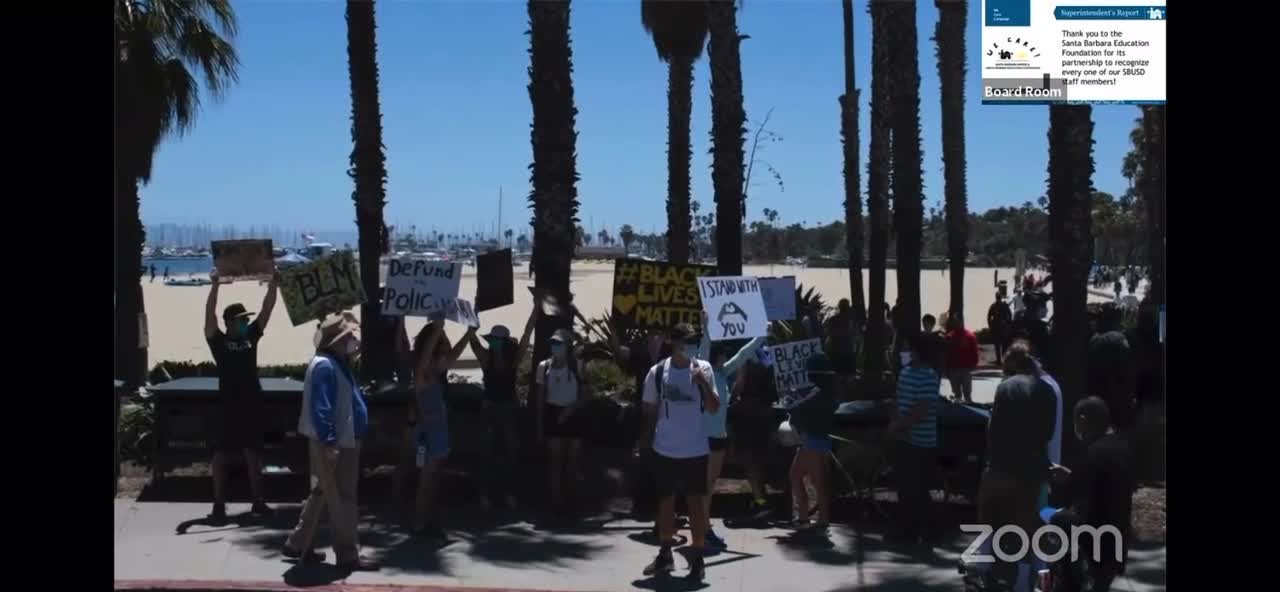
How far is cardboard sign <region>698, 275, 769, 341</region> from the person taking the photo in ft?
29.8

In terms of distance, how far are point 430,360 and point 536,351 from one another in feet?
7.31

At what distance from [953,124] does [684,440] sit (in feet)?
72.8

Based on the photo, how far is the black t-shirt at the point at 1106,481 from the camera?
6.64 metres

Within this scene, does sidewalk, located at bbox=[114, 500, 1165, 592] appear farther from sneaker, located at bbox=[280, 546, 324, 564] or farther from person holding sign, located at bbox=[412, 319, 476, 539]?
person holding sign, located at bbox=[412, 319, 476, 539]

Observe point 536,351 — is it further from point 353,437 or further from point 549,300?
point 353,437

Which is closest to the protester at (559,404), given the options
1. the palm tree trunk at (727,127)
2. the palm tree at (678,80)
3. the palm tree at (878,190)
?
the palm tree trunk at (727,127)

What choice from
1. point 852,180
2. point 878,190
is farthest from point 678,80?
point 852,180

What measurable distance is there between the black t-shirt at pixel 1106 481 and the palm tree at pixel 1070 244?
4.40m

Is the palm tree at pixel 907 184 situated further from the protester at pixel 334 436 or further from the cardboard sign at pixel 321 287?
the protester at pixel 334 436

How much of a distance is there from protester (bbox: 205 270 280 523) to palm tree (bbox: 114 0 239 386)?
21.9 ft

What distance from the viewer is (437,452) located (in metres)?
9.16

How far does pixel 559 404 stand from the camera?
9750mm

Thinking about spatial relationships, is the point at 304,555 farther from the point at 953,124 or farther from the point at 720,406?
the point at 953,124

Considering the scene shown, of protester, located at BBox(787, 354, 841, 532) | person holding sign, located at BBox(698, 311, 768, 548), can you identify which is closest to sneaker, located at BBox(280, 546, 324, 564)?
person holding sign, located at BBox(698, 311, 768, 548)
